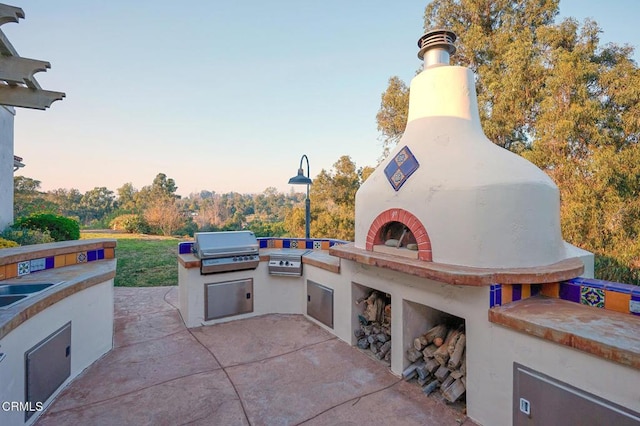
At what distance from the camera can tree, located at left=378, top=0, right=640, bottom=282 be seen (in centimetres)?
716

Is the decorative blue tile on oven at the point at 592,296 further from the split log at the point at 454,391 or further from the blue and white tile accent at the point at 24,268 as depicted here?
the blue and white tile accent at the point at 24,268

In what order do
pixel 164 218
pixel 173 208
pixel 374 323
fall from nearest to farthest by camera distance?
pixel 374 323, pixel 164 218, pixel 173 208

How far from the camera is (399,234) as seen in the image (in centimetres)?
423

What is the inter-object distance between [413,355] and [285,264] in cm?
266

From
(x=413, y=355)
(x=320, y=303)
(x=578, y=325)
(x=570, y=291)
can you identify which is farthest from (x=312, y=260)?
(x=578, y=325)

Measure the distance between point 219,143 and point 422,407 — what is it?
14450mm

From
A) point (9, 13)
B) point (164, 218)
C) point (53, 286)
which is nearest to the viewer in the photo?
point (9, 13)

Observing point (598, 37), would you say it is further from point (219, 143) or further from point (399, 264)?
point (219, 143)

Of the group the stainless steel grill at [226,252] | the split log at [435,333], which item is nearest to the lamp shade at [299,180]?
the stainless steel grill at [226,252]

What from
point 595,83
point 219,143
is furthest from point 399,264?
point 219,143

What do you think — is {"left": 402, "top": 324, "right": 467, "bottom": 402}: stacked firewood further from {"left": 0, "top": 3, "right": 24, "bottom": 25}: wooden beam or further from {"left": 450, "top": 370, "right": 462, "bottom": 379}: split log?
{"left": 0, "top": 3, "right": 24, "bottom": 25}: wooden beam

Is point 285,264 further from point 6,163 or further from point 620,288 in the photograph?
point 6,163

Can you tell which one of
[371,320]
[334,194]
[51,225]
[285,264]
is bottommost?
[371,320]

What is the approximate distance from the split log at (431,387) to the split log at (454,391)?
176 millimetres
